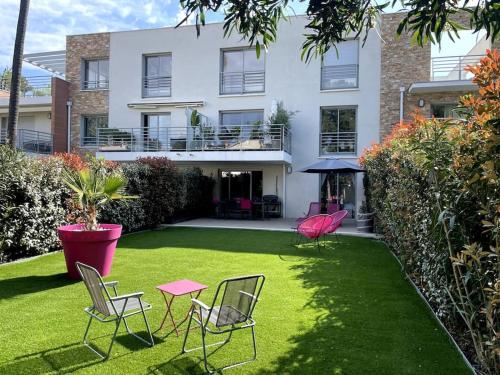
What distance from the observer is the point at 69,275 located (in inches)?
266

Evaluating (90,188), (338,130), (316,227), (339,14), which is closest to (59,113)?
(338,130)

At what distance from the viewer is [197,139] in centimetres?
1808

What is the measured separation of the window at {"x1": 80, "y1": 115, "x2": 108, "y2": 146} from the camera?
22.0 metres

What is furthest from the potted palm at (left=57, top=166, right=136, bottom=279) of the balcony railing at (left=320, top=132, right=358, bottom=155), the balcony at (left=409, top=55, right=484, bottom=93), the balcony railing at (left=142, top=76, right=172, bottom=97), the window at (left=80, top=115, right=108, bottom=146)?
the window at (left=80, top=115, right=108, bottom=146)

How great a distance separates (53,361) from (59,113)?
66.9 feet

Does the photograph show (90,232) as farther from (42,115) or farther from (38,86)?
(38,86)

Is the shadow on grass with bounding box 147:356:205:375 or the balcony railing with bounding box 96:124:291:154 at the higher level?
the balcony railing with bounding box 96:124:291:154

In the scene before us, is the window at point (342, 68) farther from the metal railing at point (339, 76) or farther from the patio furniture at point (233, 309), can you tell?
the patio furniture at point (233, 309)

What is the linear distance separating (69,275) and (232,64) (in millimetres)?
15555

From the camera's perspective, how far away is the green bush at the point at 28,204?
7754mm

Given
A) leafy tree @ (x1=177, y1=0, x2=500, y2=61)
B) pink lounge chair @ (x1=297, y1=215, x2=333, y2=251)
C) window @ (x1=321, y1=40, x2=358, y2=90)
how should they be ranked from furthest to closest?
window @ (x1=321, y1=40, x2=358, y2=90), pink lounge chair @ (x1=297, y1=215, x2=333, y2=251), leafy tree @ (x1=177, y1=0, x2=500, y2=61)

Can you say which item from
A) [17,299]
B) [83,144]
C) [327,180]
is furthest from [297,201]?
[17,299]

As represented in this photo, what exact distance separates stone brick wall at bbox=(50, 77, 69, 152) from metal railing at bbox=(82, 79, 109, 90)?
3.01 ft

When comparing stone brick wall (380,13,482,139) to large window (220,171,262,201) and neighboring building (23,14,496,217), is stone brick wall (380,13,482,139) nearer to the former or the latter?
neighboring building (23,14,496,217)
